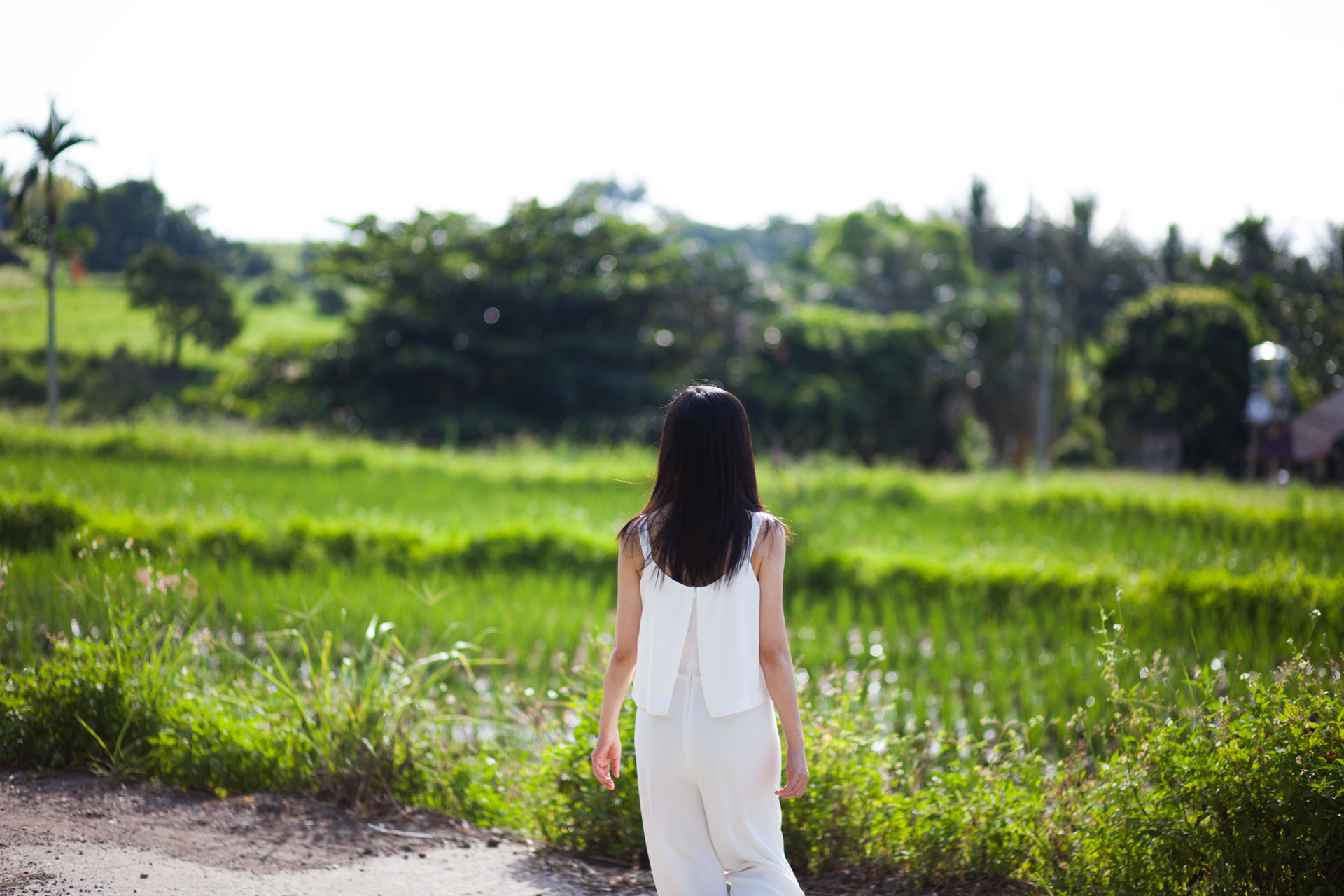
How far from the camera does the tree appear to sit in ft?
62.4

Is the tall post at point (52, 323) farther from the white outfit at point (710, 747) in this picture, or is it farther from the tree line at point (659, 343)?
the white outfit at point (710, 747)

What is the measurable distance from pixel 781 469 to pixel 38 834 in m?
10.8

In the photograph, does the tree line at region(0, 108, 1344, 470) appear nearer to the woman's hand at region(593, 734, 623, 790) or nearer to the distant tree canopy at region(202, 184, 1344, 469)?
the distant tree canopy at region(202, 184, 1344, 469)

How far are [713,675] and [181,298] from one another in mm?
21509

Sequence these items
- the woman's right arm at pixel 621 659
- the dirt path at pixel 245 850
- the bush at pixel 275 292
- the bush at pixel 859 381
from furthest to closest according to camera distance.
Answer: the bush at pixel 859 381 → the bush at pixel 275 292 → the dirt path at pixel 245 850 → the woman's right arm at pixel 621 659

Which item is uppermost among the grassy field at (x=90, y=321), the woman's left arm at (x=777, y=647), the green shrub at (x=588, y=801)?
the grassy field at (x=90, y=321)

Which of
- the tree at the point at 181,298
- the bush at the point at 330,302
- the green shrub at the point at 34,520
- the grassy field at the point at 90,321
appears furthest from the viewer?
the bush at the point at 330,302

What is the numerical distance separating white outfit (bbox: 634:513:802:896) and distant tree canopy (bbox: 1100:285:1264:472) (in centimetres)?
2327

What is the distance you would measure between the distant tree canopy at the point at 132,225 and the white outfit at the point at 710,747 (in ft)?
57.5

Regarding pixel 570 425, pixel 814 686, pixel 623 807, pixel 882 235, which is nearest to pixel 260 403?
pixel 570 425

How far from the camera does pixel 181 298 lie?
20.5 metres

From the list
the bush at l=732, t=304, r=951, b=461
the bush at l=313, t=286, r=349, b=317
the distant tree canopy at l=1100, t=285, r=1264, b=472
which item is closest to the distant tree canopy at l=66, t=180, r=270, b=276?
the bush at l=313, t=286, r=349, b=317

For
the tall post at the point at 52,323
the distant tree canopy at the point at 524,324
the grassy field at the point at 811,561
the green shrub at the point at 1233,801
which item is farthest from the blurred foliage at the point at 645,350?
the green shrub at the point at 1233,801

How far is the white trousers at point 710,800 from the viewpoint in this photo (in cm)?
220
